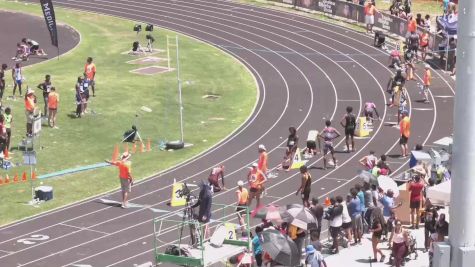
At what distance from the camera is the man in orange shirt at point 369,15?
51281 millimetres

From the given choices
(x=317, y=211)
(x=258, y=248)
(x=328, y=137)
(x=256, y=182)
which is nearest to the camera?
(x=258, y=248)

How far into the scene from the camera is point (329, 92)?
41.5m

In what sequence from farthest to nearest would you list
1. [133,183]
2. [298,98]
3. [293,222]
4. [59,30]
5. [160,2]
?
[160,2] → [59,30] → [298,98] → [133,183] → [293,222]

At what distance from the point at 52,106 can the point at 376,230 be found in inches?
664

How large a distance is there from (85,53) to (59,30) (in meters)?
6.02

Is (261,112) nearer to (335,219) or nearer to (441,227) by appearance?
(335,219)

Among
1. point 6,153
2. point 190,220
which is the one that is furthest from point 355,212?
point 6,153

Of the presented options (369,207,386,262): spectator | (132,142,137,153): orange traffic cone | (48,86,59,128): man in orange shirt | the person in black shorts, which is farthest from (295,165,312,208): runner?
(48,86,59,128): man in orange shirt

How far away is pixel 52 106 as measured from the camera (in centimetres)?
3528

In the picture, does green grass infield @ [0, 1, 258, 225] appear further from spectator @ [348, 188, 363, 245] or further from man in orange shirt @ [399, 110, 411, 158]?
spectator @ [348, 188, 363, 245]

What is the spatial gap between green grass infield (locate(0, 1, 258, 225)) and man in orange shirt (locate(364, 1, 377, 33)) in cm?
778

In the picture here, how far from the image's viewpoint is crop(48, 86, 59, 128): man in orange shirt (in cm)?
3503

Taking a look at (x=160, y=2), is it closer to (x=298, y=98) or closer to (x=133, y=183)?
(x=298, y=98)

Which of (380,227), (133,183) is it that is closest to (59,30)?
(133,183)
